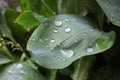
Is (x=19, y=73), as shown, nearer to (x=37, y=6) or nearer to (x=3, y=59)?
(x=3, y=59)

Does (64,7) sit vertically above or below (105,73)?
above

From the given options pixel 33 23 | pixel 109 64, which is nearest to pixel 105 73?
pixel 109 64

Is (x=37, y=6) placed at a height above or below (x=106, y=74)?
above

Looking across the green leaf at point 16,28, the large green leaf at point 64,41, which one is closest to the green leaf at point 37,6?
the green leaf at point 16,28

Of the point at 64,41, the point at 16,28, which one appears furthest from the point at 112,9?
the point at 16,28

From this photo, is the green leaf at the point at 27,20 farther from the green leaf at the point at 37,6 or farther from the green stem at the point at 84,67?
the green stem at the point at 84,67

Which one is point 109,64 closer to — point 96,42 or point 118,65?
point 118,65
